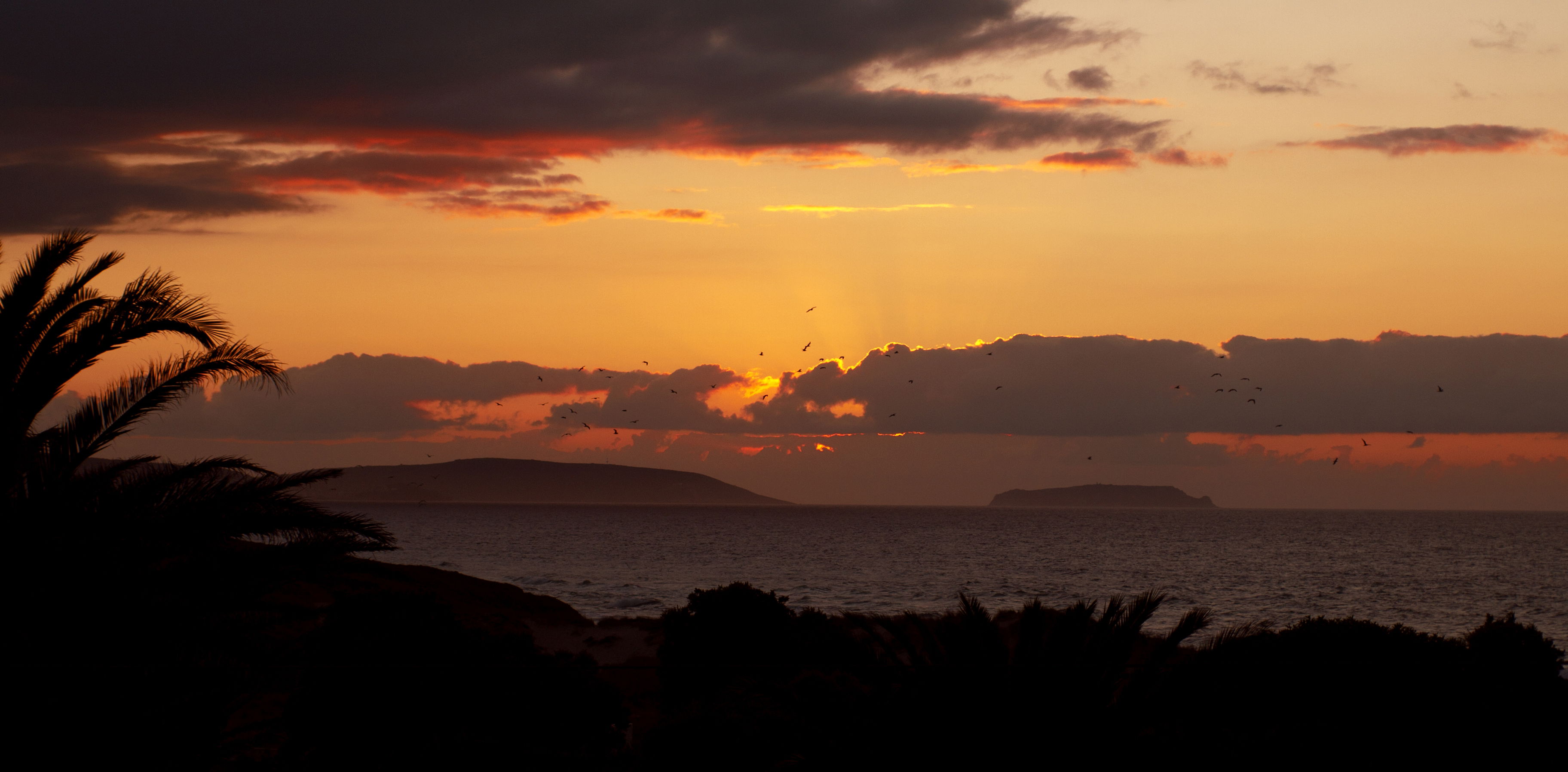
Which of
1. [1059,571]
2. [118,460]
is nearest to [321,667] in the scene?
[118,460]

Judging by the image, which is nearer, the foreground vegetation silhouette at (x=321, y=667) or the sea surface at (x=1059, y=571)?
the foreground vegetation silhouette at (x=321, y=667)

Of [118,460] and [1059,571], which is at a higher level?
[118,460]

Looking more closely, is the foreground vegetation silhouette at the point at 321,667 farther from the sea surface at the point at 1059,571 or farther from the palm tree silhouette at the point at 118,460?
the sea surface at the point at 1059,571

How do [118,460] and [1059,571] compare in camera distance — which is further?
[1059,571]

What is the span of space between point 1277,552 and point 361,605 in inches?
5593

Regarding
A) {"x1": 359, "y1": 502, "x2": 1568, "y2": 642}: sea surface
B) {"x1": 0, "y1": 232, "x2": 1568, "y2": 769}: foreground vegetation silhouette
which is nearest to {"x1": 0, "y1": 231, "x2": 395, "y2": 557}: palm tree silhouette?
{"x1": 0, "y1": 232, "x2": 1568, "y2": 769}: foreground vegetation silhouette

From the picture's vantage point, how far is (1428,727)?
17297mm

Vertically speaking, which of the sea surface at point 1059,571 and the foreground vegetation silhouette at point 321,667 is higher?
the foreground vegetation silhouette at point 321,667

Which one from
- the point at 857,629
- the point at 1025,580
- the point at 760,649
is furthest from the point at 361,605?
the point at 1025,580

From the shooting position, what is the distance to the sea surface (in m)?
79.6

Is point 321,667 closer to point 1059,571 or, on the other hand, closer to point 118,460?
point 118,460

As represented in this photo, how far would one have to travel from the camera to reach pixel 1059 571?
112750mm

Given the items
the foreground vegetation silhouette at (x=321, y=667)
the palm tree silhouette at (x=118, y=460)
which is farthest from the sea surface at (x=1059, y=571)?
the palm tree silhouette at (x=118, y=460)

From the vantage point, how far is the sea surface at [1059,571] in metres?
79.6
